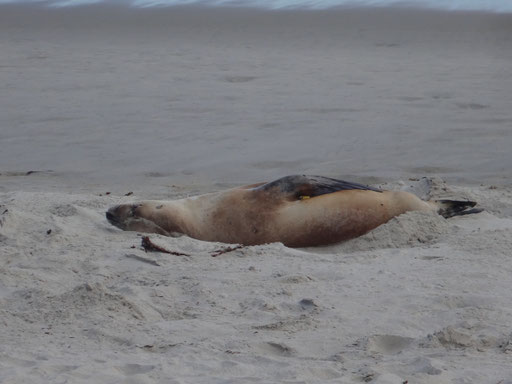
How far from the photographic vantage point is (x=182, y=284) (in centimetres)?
403

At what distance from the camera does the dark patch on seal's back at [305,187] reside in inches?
196

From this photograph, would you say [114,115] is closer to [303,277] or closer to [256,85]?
[256,85]

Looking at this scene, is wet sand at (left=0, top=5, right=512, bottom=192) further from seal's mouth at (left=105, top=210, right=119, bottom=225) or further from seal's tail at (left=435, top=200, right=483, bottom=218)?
seal's mouth at (left=105, top=210, right=119, bottom=225)

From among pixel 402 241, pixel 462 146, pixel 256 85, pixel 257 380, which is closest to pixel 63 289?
pixel 257 380

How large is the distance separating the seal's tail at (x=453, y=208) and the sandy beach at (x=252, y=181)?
3.1 inches

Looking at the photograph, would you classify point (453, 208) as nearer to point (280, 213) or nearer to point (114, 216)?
point (280, 213)

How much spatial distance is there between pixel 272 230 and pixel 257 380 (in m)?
2.02

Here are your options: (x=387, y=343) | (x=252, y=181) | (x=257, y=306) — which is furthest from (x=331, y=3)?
(x=387, y=343)

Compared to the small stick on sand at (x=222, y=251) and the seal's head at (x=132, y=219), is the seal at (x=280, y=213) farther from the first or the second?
the small stick on sand at (x=222, y=251)

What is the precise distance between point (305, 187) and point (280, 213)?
0.73ft

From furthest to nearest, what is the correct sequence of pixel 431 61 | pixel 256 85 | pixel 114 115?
1. pixel 431 61
2. pixel 256 85
3. pixel 114 115

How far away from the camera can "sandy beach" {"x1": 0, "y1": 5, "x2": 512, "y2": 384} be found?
10.6 feet

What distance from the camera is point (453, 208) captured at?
527 cm

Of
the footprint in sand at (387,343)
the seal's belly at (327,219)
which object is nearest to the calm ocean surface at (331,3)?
the seal's belly at (327,219)
